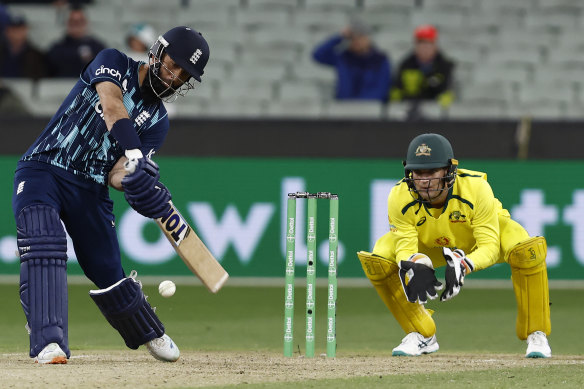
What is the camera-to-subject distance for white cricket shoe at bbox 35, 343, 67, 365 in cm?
562

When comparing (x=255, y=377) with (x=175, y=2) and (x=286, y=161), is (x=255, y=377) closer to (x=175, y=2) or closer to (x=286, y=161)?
(x=286, y=161)

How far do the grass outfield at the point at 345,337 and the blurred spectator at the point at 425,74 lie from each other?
8.22ft

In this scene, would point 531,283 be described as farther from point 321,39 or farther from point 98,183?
point 321,39

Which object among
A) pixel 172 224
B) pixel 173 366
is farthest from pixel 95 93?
pixel 173 366

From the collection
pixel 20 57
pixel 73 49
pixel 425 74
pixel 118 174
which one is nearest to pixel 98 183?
pixel 118 174

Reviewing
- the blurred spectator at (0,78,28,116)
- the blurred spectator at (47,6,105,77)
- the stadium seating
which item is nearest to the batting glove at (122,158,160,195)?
the blurred spectator at (0,78,28,116)

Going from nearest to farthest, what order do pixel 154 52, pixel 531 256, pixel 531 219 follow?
1. pixel 154 52
2. pixel 531 256
3. pixel 531 219

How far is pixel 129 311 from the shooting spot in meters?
6.08

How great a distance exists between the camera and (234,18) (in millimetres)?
14078

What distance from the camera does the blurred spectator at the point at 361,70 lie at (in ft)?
40.7

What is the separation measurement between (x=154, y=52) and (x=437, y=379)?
2143 mm

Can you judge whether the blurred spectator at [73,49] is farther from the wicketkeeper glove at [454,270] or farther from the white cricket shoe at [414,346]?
the wicketkeeper glove at [454,270]

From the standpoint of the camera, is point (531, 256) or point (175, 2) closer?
point (531, 256)

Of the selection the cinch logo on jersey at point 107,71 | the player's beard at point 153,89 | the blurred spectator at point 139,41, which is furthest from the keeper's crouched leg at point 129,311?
the blurred spectator at point 139,41
